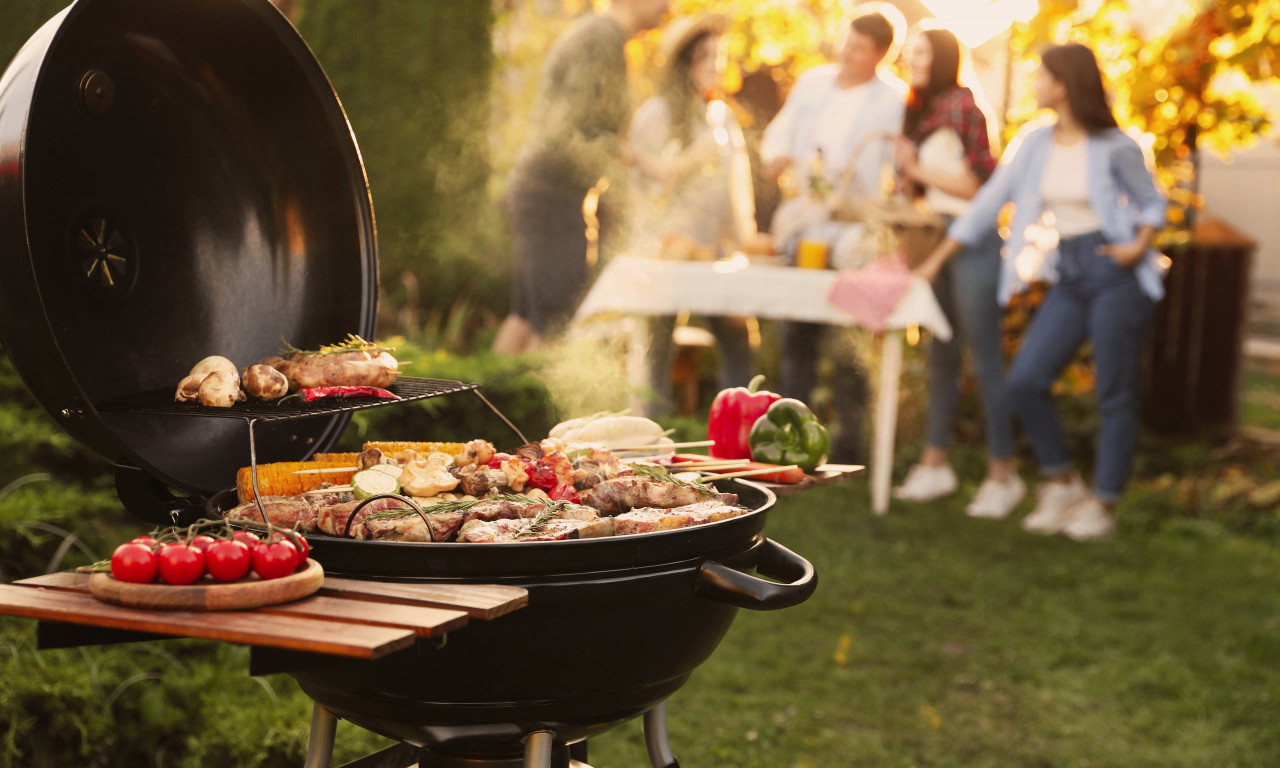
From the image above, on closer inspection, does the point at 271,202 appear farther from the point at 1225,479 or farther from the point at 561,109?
the point at 1225,479

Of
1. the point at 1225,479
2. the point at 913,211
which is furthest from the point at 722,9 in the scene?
the point at 1225,479

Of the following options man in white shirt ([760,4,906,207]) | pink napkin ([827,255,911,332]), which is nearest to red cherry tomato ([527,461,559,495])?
pink napkin ([827,255,911,332])

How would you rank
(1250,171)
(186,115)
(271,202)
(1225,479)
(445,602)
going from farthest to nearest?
(1250,171) → (1225,479) → (271,202) → (186,115) → (445,602)

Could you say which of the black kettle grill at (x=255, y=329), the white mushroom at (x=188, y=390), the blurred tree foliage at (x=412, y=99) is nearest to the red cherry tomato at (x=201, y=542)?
the black kettle grill at (x=255, y=329)

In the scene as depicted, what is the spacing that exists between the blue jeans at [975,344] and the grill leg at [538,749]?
530 cm

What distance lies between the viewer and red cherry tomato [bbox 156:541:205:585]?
58.0 inches

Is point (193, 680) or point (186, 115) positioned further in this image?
point (193, 680)

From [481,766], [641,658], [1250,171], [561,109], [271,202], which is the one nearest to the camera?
[641,658]

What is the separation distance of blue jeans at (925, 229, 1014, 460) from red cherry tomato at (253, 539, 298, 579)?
5604mm

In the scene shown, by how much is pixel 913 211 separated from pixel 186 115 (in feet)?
16.2

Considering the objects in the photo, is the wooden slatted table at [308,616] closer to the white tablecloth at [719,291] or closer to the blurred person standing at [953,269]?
the white tablecloth at [719,291]

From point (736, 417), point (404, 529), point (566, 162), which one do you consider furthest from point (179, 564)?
point (566, 162)

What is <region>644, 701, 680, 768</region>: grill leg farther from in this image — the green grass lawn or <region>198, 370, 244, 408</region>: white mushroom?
the green grass lawn

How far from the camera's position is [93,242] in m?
1.85
